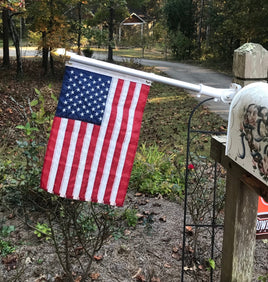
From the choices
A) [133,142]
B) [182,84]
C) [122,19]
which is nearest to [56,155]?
[133,142]

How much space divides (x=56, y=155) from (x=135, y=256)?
1.88 meters

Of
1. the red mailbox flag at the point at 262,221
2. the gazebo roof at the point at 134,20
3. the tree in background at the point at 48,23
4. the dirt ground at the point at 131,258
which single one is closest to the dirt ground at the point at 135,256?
the dirt ground at the point at 131,258

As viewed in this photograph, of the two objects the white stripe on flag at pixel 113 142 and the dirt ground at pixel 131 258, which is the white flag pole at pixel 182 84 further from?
the dirt ground at pixel 131 258

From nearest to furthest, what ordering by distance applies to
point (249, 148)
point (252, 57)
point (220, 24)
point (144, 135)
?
point (249, 148)
point (252, 57)
point (144, 135)
point (220, 24)

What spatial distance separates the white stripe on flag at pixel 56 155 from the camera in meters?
2.05

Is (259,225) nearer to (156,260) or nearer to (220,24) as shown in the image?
(156,260)

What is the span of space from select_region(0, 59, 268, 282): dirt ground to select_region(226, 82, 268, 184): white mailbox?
1720 millimetres

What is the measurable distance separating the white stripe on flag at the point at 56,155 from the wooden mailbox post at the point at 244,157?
877mm

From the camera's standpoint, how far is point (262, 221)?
221 cm

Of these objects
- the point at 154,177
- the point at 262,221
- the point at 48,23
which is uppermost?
the point at 48,23

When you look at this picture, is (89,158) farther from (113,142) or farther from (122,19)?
(122,19)

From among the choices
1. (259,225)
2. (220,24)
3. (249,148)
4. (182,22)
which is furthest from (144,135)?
(182,22)

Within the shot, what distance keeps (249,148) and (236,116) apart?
0.18 metres

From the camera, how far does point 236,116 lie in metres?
1.72
